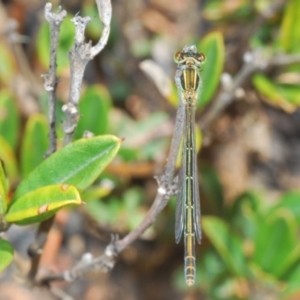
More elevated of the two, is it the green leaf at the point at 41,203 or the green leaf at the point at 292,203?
the green leaf at the point at 292,203

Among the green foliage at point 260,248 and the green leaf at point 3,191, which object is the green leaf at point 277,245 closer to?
the green foliage at point 260,248

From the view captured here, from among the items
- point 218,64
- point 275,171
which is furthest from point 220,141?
point 218,64

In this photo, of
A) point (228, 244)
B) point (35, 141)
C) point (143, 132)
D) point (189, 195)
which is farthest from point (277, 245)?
point (35, 141)

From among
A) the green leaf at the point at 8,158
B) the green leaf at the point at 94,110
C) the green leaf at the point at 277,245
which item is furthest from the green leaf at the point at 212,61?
the green leaf at the point at 8,158

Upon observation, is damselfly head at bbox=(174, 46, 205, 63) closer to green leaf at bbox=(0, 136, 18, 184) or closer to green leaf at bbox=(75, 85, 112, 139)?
green leaf at bbox=(75, 85, 112, 139)

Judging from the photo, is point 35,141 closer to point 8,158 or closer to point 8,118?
point 8,158

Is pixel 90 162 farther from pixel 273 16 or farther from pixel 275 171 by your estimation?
pixel 275 171
